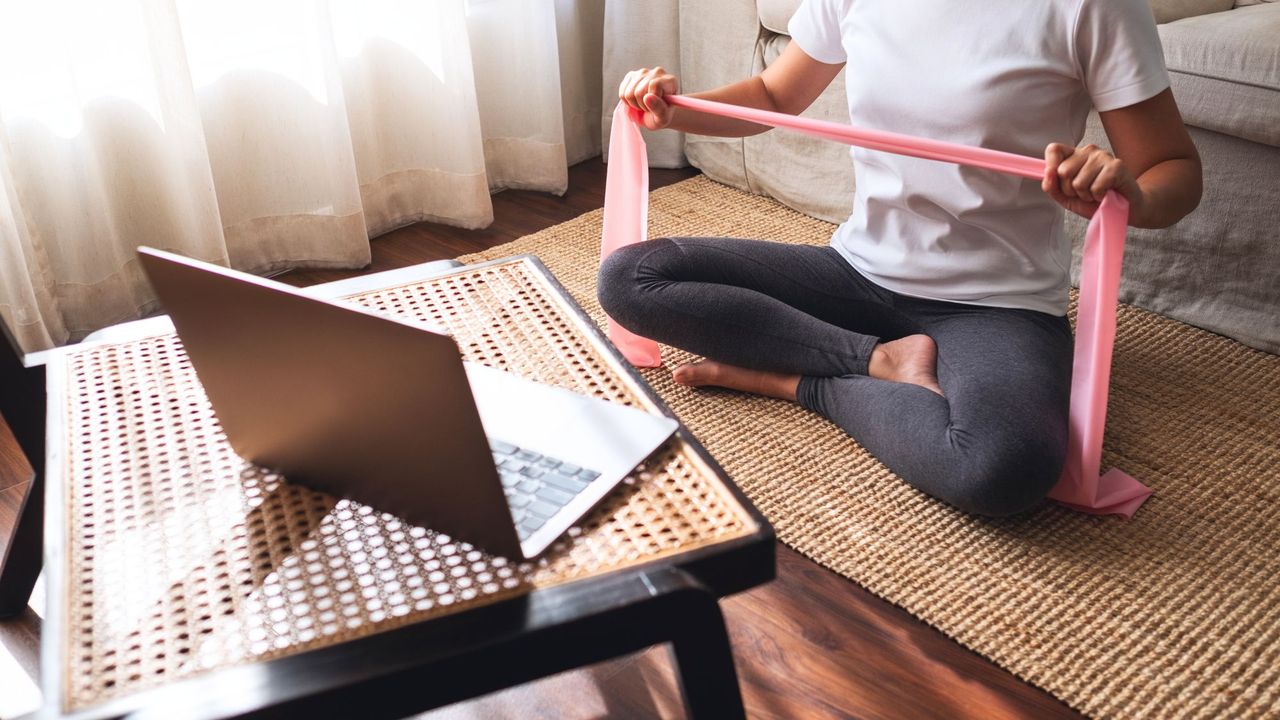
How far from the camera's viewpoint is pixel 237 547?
0.73 m

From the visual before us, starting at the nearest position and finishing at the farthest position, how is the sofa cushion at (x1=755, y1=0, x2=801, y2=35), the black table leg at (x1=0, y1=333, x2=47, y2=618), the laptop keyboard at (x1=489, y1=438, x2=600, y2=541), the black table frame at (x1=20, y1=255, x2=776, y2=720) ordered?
the black table frame at (x1=20, y1=255, x2=776, y2=720), the laptop keyboard at (x1=489, y1=438, x2=600, y2=541), the black table leg at (x1=0, y1=333, x2=47, y2=618), the sofa cushion at (x1=755, y1=0, x2=801, y2=35)

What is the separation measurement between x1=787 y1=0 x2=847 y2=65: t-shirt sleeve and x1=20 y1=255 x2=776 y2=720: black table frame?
82cm

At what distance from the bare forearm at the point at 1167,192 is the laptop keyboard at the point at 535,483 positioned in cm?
64

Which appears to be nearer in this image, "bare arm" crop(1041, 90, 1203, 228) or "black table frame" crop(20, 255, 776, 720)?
"black table frame" crop(20, 255, 776, 720)

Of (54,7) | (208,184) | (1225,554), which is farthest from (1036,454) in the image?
(54,7)

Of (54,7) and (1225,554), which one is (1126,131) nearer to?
(1225,554)

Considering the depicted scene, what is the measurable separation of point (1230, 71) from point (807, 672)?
3.26 feet

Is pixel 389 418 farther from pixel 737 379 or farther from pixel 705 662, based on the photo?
pixel 737 379

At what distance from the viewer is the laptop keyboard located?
725mm

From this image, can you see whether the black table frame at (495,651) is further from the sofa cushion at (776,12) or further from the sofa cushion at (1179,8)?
the sofa cushion at (776,12)

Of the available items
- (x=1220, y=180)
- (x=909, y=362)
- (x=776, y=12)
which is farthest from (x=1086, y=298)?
(x=776, y=12)

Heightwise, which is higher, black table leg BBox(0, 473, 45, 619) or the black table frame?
the black table frame

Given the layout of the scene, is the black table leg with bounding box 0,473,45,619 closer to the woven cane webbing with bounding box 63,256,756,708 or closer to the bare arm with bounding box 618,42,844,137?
the woven cane webbing with bounding box 63,256,756,708

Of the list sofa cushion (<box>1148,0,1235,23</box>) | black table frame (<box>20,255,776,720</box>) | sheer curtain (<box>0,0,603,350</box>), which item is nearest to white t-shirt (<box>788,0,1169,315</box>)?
sofa cushion (<box>1148,0,1235,23</box>)
